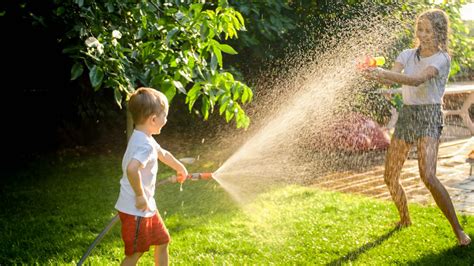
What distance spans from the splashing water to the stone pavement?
57 cm

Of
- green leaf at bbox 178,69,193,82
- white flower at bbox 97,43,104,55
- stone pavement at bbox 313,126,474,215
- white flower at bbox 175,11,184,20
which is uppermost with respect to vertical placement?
white flower at bbox 175,11,184,20

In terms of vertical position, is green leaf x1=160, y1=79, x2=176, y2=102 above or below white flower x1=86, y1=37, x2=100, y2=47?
below

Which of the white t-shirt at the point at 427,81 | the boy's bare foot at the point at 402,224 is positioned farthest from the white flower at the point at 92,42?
the boy's bare foot at the point at 402,224

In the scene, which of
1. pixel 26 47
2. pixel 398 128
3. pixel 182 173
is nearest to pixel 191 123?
pixel 26 47

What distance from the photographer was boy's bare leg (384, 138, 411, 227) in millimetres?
4031

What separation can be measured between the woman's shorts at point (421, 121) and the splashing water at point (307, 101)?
115 inches

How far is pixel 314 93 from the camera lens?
7.89 m

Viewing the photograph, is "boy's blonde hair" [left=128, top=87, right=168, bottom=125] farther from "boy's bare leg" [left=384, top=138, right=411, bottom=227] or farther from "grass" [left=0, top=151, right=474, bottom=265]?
"boy's bare leg" [left=384, top=138, right=411, bottom=227]

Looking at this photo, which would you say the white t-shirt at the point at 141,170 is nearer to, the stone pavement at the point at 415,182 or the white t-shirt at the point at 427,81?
the white t-shirt at the point at 427,81

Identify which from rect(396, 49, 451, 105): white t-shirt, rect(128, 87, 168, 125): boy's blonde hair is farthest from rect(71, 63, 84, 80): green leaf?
rect(396, 49, 451, 105): white t-shirt

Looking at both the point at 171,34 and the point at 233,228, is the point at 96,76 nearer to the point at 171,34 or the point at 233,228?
the point at 171,34

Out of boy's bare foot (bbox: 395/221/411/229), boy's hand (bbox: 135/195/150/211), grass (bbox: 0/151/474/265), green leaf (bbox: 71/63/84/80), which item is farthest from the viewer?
boy's bare foot (bbox: 395/221/411/229)

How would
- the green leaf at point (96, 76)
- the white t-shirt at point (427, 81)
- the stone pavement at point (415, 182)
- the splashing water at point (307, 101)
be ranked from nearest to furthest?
the green leaf at point (96, 76), the white t-shirt at point (427, 81), the stone pavement at point (415, 182), the splashing water at point (307, 101)

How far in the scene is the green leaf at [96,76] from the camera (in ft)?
9.81
